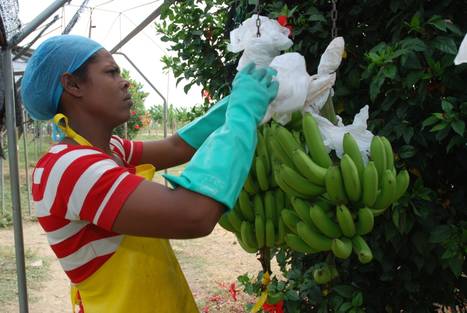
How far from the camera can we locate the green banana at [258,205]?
159 centimetres

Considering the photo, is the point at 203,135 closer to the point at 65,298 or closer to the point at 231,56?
the point at 231,56

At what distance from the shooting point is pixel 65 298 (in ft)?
17.1

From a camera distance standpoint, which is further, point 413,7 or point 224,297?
point 224,297

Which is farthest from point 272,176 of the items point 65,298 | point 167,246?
point 65,298

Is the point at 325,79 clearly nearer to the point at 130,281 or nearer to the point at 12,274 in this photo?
the point at 130,281

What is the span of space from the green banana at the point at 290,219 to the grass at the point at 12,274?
4.35 meters

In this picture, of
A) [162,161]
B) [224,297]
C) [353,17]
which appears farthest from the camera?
[224,297]

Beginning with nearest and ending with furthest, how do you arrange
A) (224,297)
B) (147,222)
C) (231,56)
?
1. (147,222)
2. (231,56)
3. (224,297)

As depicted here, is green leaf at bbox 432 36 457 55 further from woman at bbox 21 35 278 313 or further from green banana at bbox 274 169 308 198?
green banana at bbox 274 169 308 198

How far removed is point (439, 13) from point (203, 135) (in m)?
1.03

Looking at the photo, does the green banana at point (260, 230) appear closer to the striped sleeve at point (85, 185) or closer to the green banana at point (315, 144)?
the green banana at point (315, 144)

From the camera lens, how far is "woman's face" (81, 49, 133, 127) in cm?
158

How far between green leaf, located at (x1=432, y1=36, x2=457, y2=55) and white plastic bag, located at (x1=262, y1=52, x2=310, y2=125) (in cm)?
56

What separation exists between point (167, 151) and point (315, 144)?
2.71 ft
